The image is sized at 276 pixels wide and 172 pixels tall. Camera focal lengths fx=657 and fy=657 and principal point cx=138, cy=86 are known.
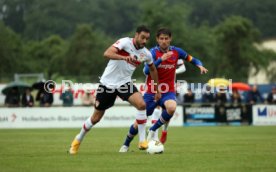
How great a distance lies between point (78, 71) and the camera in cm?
7169

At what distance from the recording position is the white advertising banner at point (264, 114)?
3328cm

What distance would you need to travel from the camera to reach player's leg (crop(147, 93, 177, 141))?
48.0ft

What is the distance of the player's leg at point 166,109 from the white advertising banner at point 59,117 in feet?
55.6

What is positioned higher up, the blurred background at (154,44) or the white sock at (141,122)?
the blurred background at (154,44)

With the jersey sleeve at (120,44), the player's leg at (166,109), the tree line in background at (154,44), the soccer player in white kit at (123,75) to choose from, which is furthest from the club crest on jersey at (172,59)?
the tree line in background at (154,44)

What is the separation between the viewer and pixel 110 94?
13414mm

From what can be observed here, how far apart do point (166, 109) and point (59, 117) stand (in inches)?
718

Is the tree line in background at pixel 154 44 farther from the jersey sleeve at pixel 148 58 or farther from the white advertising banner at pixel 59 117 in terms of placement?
the jersey sleeve at pixel 148 58

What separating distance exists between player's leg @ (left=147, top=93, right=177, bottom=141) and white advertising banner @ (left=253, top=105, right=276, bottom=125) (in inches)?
752

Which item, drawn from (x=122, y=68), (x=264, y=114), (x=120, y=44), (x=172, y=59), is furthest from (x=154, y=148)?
(x=264, y=114)

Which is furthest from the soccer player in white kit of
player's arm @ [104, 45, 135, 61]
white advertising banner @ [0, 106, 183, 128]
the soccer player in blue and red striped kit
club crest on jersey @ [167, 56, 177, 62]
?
white advertising banner @ [0, 106, 183, 128]

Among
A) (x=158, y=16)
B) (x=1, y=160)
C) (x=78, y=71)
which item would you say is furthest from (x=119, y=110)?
(x=78, y=71)

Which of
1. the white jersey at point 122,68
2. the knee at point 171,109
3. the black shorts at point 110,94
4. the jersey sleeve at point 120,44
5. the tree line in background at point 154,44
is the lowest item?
the knee at point 171,109

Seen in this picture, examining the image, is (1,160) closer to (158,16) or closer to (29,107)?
(29,107)
